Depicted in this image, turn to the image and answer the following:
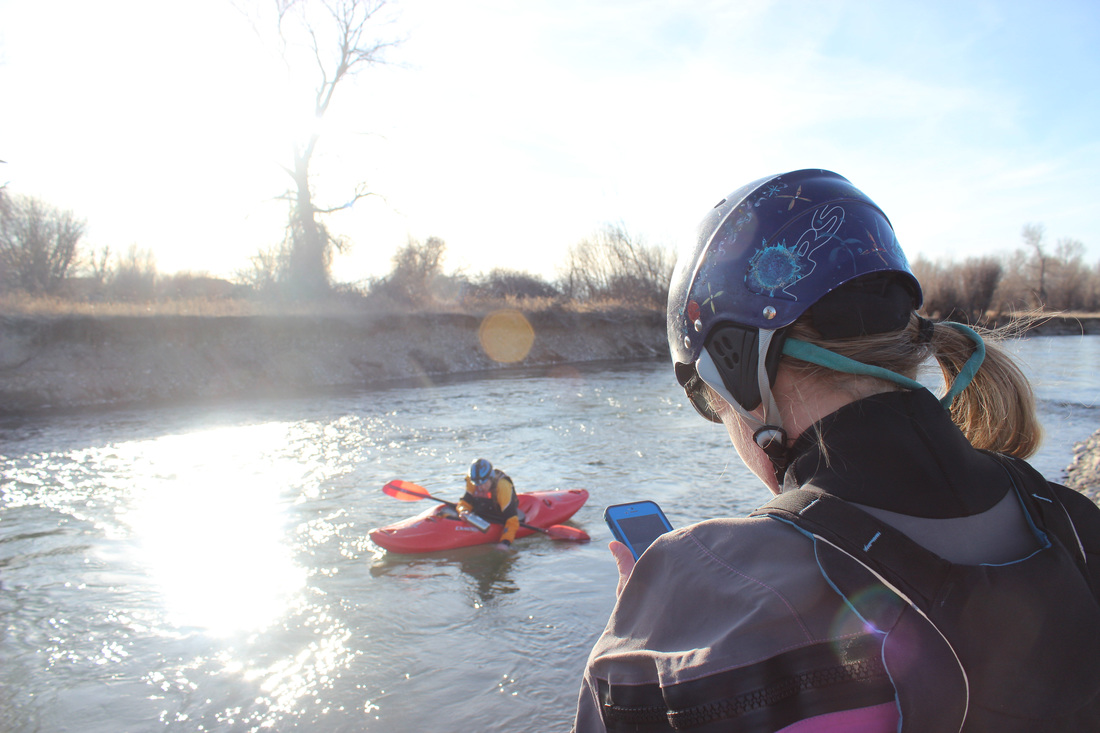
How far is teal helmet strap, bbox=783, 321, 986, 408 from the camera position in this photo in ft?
3.57

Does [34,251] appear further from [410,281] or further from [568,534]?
[568,534]

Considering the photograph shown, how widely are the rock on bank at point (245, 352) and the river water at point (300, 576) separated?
4.74 meters

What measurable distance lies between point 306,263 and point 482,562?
77.0 feet

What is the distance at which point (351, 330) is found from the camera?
2494cm

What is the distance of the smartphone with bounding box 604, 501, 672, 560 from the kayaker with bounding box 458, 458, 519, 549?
18.1 feet

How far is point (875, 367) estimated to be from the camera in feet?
3.56

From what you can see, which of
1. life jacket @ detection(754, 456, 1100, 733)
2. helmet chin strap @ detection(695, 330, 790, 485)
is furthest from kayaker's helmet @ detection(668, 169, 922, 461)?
life jacket @ detection(754, 456, 1100, 733)

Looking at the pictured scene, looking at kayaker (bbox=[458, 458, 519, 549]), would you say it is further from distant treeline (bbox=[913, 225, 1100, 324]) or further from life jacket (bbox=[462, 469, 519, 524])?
distant treeline (bbox=[913, 225, 1100, 324])

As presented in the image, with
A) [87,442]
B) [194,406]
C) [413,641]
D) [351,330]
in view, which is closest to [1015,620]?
[413,641]

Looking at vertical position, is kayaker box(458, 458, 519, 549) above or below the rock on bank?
below

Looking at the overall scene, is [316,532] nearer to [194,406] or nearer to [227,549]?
[227,549]

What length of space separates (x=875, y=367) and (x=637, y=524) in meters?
0.90

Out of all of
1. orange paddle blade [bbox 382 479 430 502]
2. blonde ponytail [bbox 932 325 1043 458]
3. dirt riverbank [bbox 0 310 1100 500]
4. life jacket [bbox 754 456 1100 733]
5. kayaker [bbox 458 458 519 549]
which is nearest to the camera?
life jacket [bbox 754 456 1100 733]

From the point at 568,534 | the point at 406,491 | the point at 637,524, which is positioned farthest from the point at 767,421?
the point at 406,491
